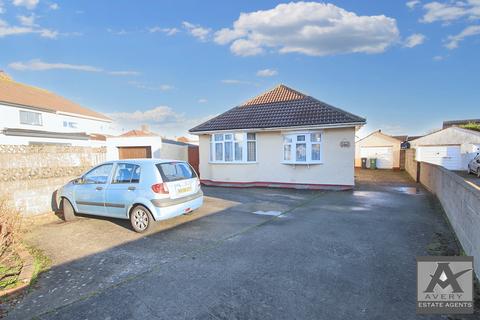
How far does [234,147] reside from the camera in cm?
1394

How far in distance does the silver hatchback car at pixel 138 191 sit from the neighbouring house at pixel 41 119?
583 inches

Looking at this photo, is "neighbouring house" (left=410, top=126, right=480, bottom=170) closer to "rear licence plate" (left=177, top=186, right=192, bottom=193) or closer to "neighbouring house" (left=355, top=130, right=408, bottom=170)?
"neighbouring house" (left=355, top=130, right=408, bottom=170)

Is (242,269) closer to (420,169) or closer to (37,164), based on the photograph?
(37,164)

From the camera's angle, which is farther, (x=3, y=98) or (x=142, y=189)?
(x=3, y=98)

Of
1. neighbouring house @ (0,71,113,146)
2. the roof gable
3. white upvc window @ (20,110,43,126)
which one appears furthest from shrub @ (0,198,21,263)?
white upvc window @ (20,110,43,126)

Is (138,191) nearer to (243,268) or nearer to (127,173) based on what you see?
(127,173)

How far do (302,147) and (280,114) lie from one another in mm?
2275

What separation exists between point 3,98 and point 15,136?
6.09 meters

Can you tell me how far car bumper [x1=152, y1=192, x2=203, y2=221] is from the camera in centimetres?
565

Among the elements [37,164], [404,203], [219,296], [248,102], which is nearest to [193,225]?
[219,296]

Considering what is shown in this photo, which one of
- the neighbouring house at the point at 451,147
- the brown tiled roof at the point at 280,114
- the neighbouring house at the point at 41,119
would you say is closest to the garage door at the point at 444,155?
the neighbouring house at the point at 451,147

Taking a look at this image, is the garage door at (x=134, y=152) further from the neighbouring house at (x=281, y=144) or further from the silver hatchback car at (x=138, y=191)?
the silver hatchback car at (x=138, y=191)

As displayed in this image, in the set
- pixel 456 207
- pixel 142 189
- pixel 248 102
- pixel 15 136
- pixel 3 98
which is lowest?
pixel 456 207

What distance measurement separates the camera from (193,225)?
6484mm
